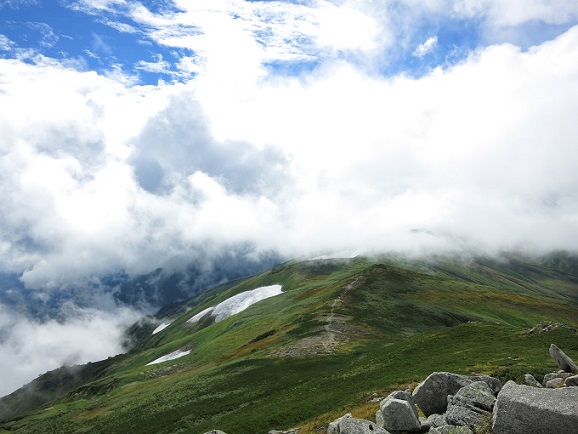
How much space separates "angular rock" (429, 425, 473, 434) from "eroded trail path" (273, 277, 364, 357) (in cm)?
6216

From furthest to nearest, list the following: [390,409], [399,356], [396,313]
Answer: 1. [396,313]
2. [399,356]
3. [390,409]

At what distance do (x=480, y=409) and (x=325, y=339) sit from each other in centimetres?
7138

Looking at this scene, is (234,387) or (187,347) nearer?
(234,387)

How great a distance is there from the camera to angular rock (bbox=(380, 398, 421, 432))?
23.7m

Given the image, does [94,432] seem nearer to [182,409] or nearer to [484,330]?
[182,409]

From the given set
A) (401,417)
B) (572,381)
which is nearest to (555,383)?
(572,381)

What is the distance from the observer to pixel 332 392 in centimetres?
5216

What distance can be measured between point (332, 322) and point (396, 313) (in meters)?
23.1

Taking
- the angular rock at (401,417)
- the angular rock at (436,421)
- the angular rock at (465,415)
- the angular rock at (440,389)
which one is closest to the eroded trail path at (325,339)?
the angular rock at (440,389)

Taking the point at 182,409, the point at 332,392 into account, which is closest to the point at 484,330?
the point at 332,392

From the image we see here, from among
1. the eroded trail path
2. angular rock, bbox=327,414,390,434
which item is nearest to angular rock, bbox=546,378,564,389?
angular rock, bbox=327,414,390,434

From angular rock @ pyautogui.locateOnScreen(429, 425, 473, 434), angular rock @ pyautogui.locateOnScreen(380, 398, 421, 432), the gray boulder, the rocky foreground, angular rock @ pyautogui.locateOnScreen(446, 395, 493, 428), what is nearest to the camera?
the gray boulder

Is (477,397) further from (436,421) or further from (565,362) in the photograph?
(565,362)

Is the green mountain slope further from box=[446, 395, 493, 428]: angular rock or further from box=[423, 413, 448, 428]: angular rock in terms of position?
A: box=[446, 395, 493, 428]: angular rock
